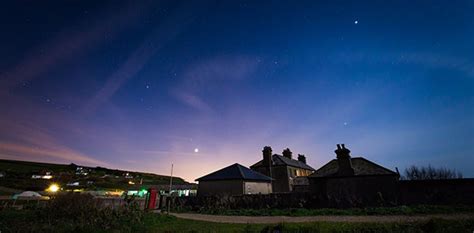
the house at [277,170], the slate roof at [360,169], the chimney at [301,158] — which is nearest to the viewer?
the slate roof at [360,169]

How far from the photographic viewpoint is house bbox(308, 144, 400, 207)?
68.4 ft

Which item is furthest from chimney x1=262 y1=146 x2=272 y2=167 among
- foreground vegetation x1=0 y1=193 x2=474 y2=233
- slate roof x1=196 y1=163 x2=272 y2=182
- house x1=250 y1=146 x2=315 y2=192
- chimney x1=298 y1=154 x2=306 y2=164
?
foreground vegetation x1=0 y1=193 x2=474 y2=233

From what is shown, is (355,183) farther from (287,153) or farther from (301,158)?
(301,158)

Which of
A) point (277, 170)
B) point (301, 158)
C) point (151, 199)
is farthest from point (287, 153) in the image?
point (151, 199)

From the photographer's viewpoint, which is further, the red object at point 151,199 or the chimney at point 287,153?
the chimney at point 287,153

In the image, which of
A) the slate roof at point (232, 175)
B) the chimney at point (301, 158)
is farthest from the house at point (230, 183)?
the chimney at point (301, 158)

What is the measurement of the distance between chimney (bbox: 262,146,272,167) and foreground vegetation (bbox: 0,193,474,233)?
30.2m

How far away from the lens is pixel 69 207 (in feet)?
48.4

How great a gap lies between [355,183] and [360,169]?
2047 mm

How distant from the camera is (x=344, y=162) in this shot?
903 inches

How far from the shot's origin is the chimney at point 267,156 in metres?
43.6

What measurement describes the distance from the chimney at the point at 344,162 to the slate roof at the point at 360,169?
691 millimetres

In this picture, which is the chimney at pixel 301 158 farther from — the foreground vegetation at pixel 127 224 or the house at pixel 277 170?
the foreground vegetation at pixel 127 224

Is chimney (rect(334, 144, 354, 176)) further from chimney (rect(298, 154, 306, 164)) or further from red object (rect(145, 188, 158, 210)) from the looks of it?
chimney (rect(298, 154, 306, 164))
